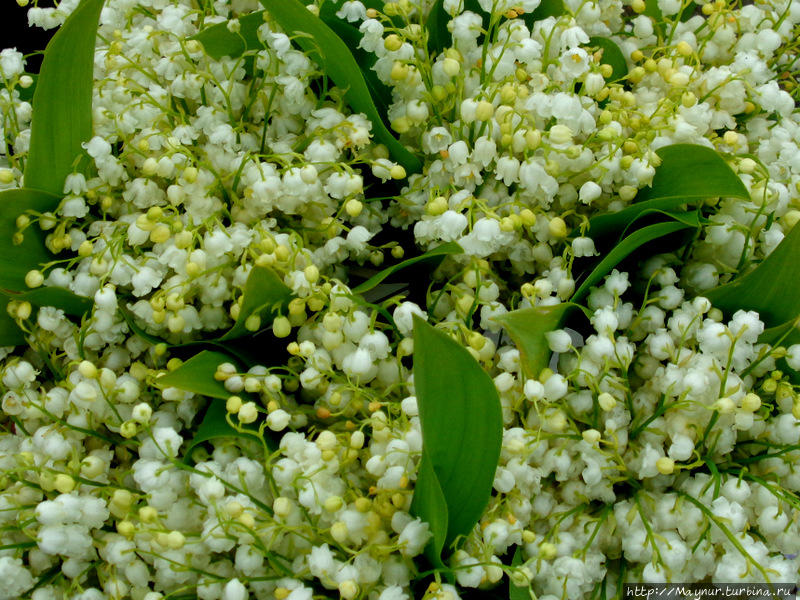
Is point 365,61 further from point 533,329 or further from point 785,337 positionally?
point 785,337

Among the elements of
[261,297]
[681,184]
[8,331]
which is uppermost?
[681,184]

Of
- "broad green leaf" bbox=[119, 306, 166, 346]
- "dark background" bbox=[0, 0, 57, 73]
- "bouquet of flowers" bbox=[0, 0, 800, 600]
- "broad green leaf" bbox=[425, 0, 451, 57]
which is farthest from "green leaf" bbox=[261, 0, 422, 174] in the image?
"dark background" bbox=[0, 0, 57, 73]

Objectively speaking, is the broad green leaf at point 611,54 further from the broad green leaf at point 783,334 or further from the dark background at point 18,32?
the dark background at point 18,32

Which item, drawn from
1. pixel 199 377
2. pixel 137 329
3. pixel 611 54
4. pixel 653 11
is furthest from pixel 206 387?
pixel 653 11

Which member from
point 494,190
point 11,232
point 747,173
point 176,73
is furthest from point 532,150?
point 11,232

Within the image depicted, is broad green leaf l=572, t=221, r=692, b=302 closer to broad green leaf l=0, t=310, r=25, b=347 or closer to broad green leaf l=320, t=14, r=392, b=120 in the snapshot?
broad green leaf l=320, t=14, r=392, b=120

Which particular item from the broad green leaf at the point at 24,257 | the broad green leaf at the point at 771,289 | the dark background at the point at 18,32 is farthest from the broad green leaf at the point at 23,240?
the broad green leaf at the point at 771,289
